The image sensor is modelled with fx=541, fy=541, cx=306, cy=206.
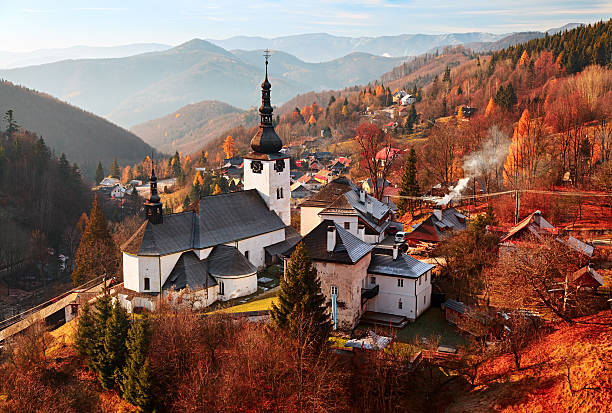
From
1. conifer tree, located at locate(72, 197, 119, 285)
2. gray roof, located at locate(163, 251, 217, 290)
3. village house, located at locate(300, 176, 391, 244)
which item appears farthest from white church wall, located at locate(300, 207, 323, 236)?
conifer tree, located at locate(72, 197, 119, 285)

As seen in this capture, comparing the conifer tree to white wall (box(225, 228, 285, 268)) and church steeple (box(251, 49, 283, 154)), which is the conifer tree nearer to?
white wall (box(225, 228, 285, 268))

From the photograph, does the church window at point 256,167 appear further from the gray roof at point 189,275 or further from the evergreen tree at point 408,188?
the evergreen tree at point 408,188

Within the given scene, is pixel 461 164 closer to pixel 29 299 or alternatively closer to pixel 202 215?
pixel 202 215

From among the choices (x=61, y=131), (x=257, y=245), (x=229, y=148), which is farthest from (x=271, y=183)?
(x=61, y=131)

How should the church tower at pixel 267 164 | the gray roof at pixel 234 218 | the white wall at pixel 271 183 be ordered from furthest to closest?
the white wall at pixel 271 183 < the church tower at pixel 267 164 < the gray roof at pixel 234 218

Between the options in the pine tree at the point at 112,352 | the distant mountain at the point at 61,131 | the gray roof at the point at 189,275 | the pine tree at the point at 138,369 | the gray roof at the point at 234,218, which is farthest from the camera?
the distant mountain at the point at 61,131

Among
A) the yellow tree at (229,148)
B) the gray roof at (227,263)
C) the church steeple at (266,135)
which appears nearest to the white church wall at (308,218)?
the church steeple at (266,135)
